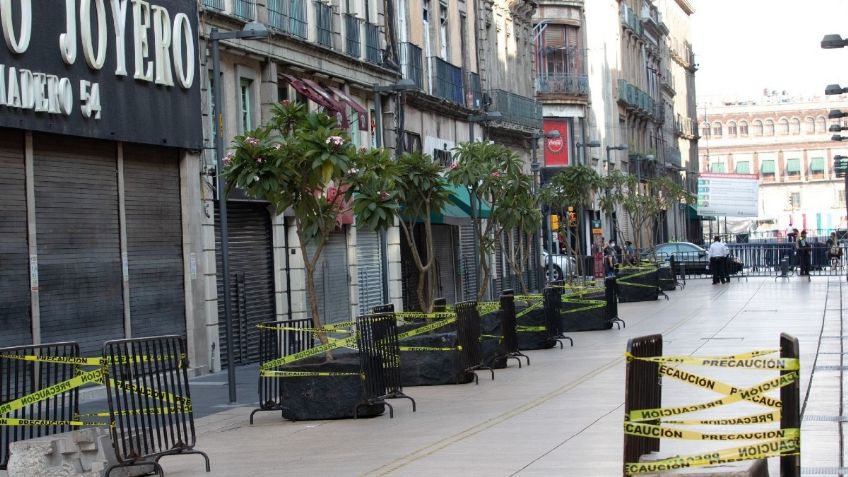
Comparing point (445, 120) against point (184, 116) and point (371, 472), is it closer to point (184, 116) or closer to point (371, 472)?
point (184, 116)

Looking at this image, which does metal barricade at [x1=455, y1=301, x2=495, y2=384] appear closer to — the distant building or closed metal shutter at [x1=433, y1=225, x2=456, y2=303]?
closed metal shutter at [x1=433, y1=225, x2=456, y2=303]

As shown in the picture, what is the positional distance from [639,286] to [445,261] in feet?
20.0

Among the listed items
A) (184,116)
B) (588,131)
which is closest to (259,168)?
(184,116)

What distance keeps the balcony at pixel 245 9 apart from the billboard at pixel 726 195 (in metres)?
58.8

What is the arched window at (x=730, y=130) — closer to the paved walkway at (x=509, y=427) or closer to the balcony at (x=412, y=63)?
the balcony at (x=412, y=63)

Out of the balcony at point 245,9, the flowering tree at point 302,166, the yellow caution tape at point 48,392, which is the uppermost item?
the balcony at point 245,9

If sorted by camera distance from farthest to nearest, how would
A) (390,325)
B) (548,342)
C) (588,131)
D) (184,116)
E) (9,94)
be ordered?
1. (588,131)
2. (548,342)
3. (184,116)
4. (9,94)
5. (390,325)

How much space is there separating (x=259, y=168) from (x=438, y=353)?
3993mm

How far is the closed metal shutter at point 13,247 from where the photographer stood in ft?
64.3

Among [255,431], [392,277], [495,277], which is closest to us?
[255,431]

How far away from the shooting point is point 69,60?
68.4 feet

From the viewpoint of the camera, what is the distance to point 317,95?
30312 millimetres

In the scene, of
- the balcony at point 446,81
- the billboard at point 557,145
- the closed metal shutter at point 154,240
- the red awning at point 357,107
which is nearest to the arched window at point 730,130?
the billboard at point 557,145

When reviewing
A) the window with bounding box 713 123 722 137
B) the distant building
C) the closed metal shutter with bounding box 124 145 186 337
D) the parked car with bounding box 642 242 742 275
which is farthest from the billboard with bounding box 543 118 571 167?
the window with bounding box 713 123 722 137
